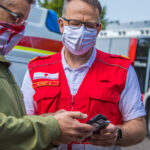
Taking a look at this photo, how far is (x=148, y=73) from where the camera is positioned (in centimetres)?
985

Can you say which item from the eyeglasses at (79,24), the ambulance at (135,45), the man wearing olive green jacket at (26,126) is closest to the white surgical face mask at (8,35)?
the man wearing olive green jacket at (26,126)

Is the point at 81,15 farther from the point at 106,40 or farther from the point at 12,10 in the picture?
the point at 106,40

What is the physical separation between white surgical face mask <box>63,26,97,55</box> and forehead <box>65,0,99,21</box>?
3.7 inches

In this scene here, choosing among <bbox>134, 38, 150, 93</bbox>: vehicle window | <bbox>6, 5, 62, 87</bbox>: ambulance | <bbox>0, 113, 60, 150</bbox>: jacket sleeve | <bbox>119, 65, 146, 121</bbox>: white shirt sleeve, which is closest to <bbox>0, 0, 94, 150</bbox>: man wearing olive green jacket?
<bbox>0, 113, 60, 150</bbox>: jacket sleeve

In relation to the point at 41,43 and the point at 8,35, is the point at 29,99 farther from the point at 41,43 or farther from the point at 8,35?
the point at 41,43

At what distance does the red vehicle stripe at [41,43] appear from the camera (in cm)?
543

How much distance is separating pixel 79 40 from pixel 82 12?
23 centimetres

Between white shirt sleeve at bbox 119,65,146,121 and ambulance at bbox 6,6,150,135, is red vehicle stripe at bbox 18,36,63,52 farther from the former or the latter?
white shirt sleeve at bbox 119,65,146,121

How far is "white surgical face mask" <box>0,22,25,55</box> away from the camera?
6.81 ft

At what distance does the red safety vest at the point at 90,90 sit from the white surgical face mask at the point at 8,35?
1.32 ft

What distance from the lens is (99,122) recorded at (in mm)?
1981

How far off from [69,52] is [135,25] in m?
9.02

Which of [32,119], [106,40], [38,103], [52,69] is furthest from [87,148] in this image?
[106,40]

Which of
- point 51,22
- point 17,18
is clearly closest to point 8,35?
point 17,18
